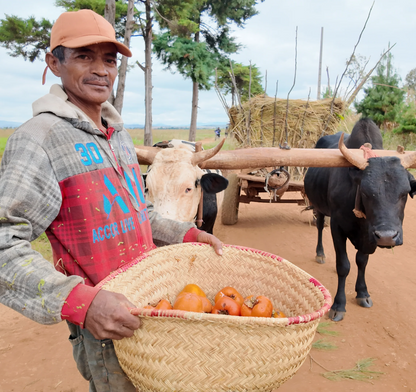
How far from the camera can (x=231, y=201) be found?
7.37 meters

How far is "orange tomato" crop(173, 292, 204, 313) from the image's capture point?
157 cm

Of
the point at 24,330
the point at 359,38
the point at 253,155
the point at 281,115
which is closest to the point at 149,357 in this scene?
the point at 253,155

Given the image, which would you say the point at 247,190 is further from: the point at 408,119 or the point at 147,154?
the point at 408,119

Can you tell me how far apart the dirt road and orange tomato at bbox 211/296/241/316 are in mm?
1631

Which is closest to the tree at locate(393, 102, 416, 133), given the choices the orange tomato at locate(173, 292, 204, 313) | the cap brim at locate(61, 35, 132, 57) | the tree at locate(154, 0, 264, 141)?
the tree at locate(154, 0, 264, 141)

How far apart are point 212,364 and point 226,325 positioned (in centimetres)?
15

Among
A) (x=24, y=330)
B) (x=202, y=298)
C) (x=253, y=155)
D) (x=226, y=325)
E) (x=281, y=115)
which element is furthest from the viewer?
(x=281, y=115)

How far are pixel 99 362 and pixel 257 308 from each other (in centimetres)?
71

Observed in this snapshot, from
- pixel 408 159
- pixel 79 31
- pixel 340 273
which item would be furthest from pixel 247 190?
pixel 79 31

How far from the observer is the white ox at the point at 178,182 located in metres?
Answer: 2.87

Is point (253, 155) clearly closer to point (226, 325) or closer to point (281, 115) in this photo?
point (226, 325)

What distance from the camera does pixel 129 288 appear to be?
1.54m

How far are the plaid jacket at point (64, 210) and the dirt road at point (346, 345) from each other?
6.48ft

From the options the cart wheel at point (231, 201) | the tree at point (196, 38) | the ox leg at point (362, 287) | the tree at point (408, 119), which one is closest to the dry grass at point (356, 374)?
the ox leg at point (362, 287)
